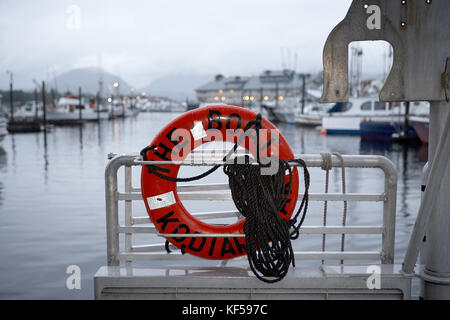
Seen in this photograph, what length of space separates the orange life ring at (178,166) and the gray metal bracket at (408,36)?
26.9 inches

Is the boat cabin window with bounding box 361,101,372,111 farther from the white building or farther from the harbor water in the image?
the white building

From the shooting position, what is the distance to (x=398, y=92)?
257 cm

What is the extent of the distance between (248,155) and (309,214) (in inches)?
195

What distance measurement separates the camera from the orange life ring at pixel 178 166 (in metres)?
2.69

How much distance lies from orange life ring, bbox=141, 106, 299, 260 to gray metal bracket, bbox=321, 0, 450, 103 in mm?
682

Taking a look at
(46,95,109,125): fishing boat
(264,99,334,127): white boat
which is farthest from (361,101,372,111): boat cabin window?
(46,95,109,125): fishing boat

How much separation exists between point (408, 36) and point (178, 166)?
1.46 m

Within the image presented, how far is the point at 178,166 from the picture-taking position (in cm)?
271

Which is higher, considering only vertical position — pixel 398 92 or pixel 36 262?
pixel 398 92

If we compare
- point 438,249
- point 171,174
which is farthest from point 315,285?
point 171,174

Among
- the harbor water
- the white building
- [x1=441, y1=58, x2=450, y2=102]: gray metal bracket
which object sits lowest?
the harbor water

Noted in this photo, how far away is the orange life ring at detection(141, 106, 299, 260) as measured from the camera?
269 centimetres

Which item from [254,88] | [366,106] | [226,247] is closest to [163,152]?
[226,247]
